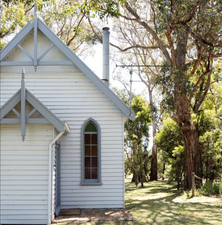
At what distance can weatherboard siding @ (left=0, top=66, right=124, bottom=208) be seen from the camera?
1219 cm

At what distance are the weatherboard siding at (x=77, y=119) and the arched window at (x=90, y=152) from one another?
0.50ft

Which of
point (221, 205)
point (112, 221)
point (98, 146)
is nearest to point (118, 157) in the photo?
point (98, 146)

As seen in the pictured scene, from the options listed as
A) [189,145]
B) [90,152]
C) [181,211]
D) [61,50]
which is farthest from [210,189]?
[61,50]

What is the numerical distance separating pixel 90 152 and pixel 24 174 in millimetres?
3307

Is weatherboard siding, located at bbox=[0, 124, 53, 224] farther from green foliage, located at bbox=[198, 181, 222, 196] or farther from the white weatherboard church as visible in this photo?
green foliage, located at bbox=[198, 181, 222, 196]

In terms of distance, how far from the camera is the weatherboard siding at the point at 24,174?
31.2ft

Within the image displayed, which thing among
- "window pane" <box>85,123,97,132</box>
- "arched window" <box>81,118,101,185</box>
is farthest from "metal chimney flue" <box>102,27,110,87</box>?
"arched window" <box>81,118,101,185</box>

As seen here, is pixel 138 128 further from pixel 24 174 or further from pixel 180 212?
pixel 24 174

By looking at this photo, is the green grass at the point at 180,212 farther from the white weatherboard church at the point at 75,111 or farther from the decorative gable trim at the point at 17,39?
the decorative gable trim at the point at 17,39

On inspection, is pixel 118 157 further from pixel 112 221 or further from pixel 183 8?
pixel 183 8

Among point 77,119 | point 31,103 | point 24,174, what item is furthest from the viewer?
point 77,119

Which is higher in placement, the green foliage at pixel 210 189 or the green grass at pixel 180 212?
the green foliage at pixel 210 189

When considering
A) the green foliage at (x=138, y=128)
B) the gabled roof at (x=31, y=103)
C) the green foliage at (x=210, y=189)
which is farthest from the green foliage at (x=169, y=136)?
the gabled roof at (x=31, y=103)

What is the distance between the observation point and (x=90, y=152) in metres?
12.5
